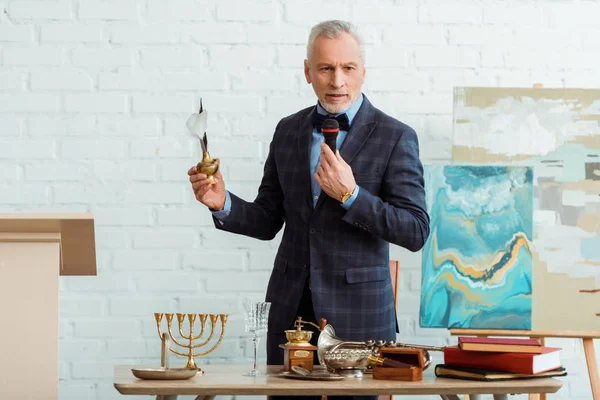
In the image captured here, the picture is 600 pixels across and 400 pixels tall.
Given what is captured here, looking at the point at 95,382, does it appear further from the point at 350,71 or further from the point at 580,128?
the point at 580,128

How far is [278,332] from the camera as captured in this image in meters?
2.25

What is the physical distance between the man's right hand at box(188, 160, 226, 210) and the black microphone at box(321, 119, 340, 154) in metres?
0.28

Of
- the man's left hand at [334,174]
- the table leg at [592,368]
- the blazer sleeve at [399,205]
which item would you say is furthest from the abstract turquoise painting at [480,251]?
the man's left hand at [334,174]

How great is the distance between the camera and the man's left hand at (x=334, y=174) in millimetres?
2113

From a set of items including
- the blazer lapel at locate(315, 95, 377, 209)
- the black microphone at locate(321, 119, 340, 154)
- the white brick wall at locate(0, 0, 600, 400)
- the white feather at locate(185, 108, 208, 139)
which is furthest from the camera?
the white brick wall at locate(0, 0, 600, 400)

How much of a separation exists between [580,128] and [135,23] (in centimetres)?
165

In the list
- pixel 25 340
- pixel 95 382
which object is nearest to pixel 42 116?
pixel 95 382

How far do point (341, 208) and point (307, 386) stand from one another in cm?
61

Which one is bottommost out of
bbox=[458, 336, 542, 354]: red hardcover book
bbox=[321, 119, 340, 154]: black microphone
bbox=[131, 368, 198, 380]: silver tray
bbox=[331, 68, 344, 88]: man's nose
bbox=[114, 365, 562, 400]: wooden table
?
bbox=[114, 365, 562, 400]: wooden table

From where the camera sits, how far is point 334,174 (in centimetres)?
212

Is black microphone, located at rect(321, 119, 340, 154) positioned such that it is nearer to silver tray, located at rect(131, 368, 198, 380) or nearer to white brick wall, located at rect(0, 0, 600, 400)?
silver tray, located at rect(131, 368, 198, 380)

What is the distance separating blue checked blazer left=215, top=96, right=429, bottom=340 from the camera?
2.20 m

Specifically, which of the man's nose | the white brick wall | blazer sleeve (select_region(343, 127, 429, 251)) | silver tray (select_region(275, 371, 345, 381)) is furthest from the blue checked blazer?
the white brick wall

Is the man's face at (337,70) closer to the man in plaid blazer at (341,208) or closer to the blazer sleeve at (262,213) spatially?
the man in plaid blazer at (341,208)
